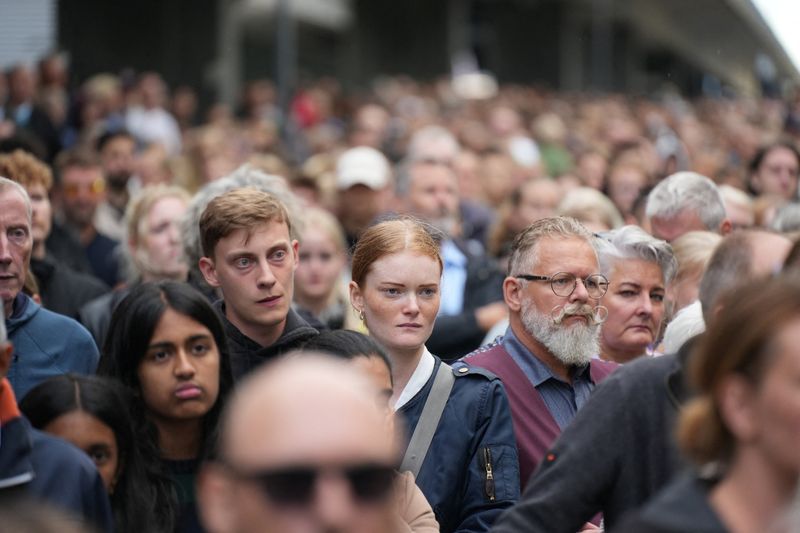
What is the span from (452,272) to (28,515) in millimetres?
7084

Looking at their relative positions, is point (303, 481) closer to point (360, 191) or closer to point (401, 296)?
point (401, 296)

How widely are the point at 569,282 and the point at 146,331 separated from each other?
1758 millimetres

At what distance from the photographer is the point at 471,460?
572 cm

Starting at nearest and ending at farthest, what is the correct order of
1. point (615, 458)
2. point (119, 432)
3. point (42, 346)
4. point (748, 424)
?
point (748, 424), point (615, 458), point (119, 432), point (42, 346)

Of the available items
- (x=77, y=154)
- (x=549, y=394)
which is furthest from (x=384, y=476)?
(x=77, y=154)

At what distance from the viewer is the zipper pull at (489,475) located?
18.4 ft

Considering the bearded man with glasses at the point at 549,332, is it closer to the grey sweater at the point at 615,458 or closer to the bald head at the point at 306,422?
the grey sweater at the point at 615,458

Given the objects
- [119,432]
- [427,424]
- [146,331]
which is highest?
[146,331]

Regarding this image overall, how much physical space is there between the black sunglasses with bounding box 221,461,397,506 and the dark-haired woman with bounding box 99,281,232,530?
265 centimetres

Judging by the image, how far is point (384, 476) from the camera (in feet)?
9.29

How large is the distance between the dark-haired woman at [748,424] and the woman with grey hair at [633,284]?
140 inches

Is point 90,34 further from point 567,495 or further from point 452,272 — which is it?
point 567,495

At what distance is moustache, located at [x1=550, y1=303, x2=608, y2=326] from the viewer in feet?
20.6

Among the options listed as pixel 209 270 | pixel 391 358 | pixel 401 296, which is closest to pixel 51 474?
pixel 391 358
